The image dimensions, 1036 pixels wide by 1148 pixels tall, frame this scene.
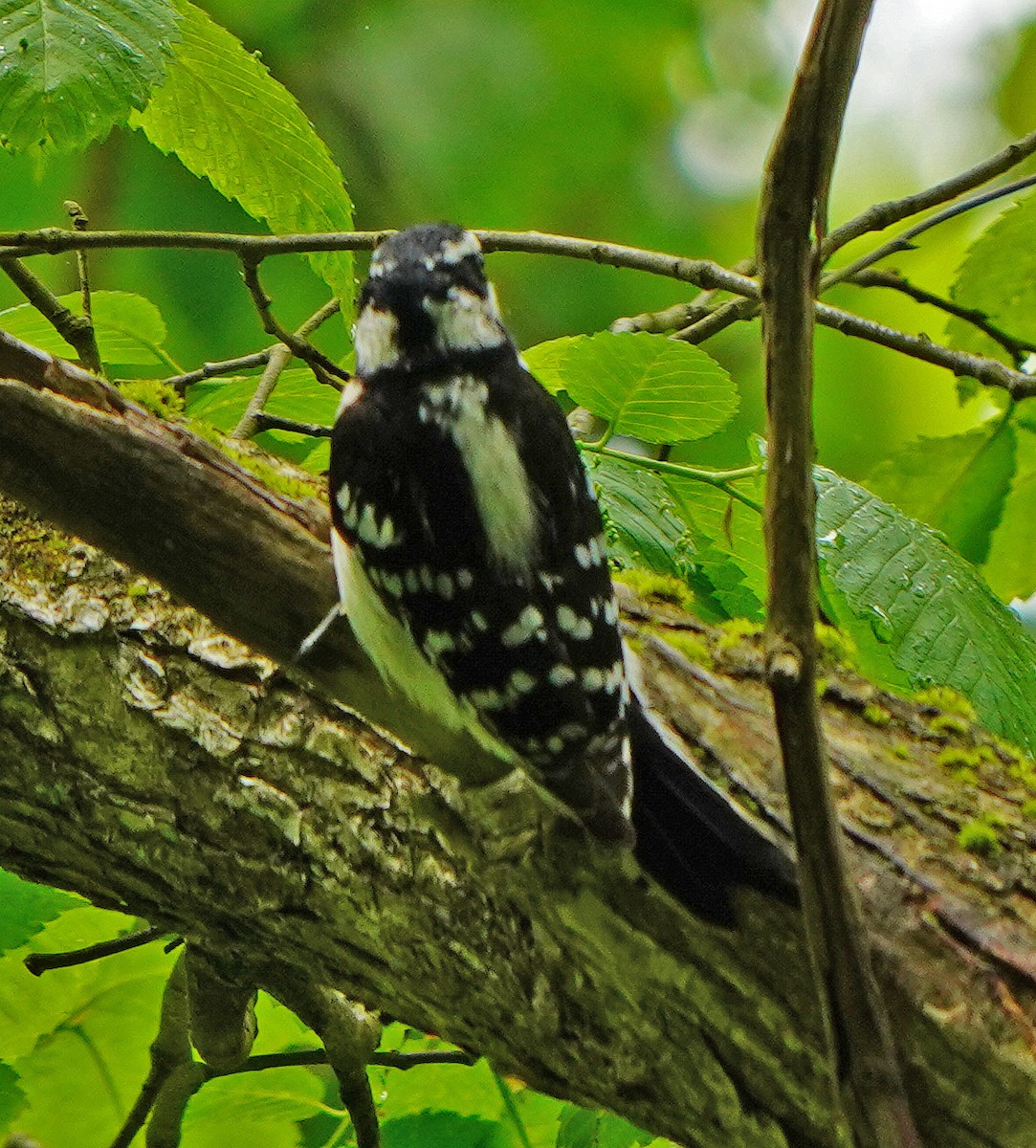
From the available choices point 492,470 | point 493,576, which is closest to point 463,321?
point 492,470

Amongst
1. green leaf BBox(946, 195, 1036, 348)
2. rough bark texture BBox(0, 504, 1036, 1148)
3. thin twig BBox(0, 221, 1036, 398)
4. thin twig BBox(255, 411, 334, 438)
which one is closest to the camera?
rough bark texture BBox(0, 504, 1036, 1148)

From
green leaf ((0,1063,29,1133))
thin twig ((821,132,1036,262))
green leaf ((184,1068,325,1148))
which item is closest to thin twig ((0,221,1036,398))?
thin twig ((821,132,1036,262))

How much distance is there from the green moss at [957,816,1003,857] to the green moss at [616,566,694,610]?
431mm

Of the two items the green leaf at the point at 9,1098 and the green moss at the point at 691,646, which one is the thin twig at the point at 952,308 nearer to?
the green moss at the point at 691,646

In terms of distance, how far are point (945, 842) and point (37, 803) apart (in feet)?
2.84

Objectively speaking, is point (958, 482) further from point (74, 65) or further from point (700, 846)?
point (74, 65)

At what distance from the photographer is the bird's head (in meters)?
1.20

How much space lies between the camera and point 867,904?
1008 millimetres

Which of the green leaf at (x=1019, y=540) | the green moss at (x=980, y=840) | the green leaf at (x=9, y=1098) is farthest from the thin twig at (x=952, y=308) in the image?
the green leaf at (x=9, y=1098)

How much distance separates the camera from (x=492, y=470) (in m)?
1.14

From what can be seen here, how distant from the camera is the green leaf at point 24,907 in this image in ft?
4.41

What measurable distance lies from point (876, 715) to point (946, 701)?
12 cm

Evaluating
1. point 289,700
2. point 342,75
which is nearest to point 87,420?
point 289,700

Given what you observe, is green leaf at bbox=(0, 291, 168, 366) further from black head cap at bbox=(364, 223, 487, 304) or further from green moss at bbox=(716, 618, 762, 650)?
green moss at bbox=(716, 618, 762, 650)
